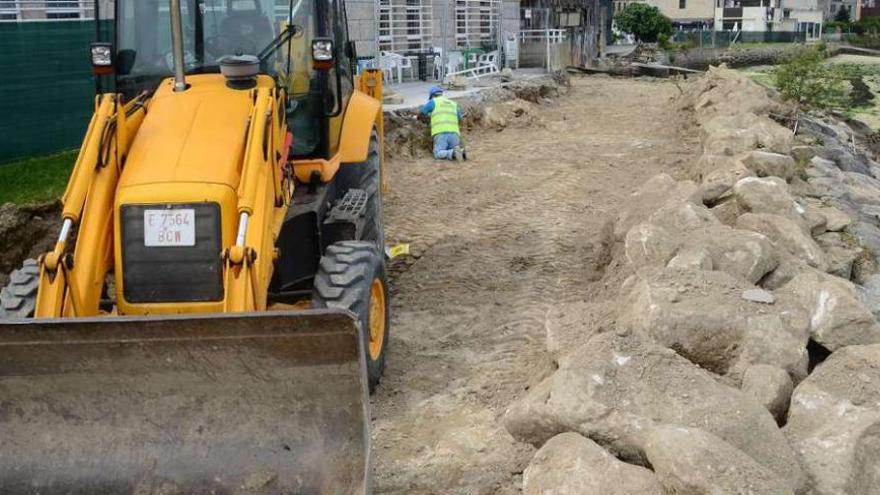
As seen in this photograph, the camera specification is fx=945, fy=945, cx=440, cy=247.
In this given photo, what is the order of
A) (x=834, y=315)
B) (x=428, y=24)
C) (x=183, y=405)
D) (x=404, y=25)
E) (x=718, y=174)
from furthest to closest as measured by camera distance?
(x=428, y=24), (x=404, y=25), (x=718, y=174), (x=834, y=315), (x=183, y=405)

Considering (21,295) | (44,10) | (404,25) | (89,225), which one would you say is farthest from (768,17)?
Answer: (21,295)

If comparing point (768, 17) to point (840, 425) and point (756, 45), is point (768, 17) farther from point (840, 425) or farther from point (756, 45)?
→ point (840, 425)

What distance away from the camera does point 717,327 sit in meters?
4.88

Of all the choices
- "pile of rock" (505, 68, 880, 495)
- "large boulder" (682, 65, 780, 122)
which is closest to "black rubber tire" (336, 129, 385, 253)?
"pile of rock" (505, 68, 880, 495)

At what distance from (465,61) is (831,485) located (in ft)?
69.7

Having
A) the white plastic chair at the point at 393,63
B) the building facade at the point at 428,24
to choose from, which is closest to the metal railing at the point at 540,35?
the building facade at the point at 428,24

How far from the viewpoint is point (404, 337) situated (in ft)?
21.2

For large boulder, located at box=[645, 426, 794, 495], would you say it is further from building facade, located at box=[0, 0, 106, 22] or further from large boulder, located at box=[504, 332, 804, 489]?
building facade, located at box=[0, 0, 106, 22]

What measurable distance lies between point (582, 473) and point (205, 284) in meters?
2.14

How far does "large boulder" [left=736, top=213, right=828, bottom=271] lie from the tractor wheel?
2880 millimetres

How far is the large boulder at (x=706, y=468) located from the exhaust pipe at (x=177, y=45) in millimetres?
3175

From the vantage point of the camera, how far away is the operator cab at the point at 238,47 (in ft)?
18.9

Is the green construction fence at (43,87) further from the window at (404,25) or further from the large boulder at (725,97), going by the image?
the large boulder at (725,97)

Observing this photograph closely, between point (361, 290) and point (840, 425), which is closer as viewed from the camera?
point (840, 425)
